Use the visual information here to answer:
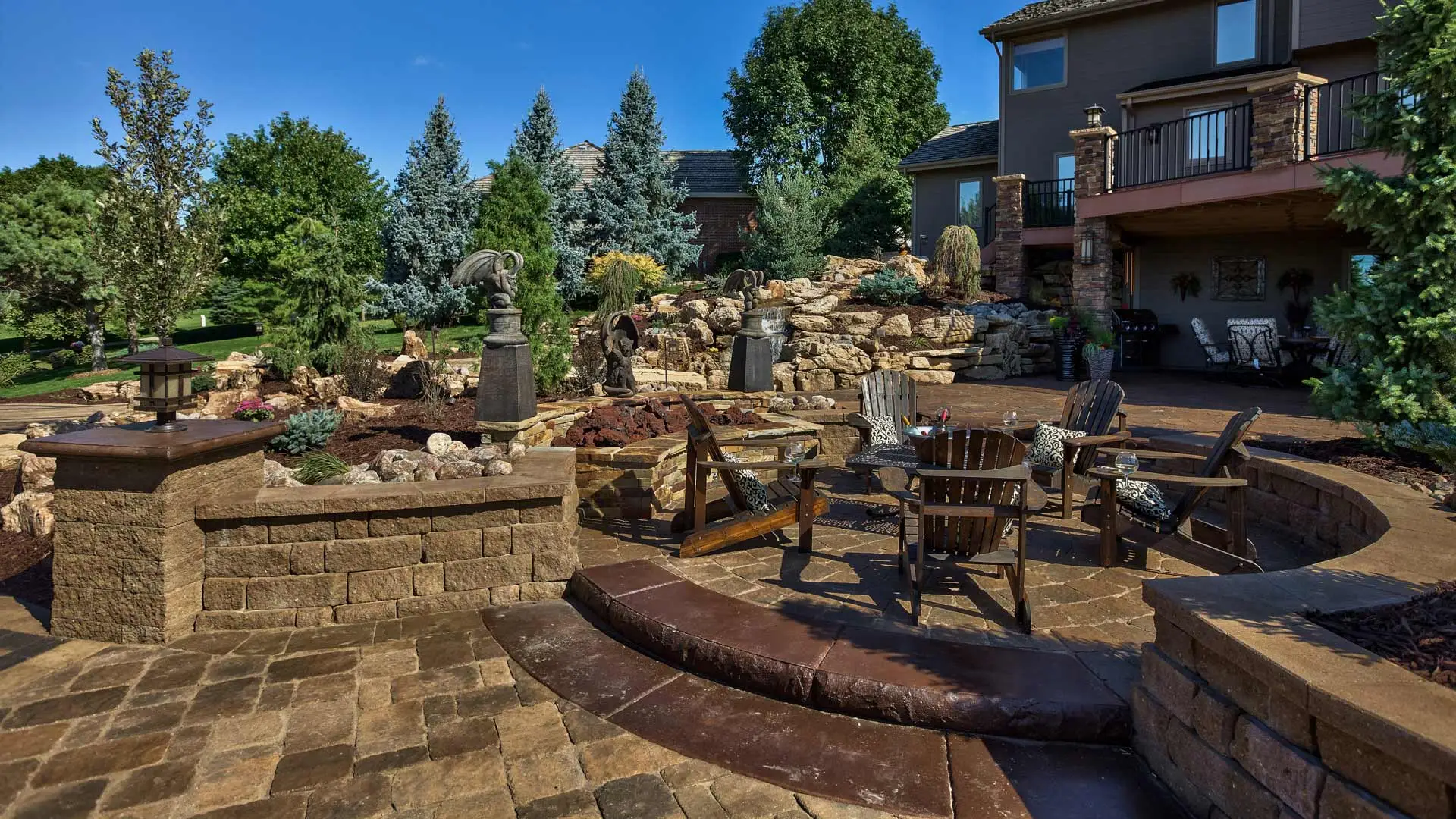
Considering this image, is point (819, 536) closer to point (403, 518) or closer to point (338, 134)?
point (403, 518)

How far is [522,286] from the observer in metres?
9.95

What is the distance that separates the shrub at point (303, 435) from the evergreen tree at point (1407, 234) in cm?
793

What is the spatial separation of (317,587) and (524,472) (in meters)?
1.25

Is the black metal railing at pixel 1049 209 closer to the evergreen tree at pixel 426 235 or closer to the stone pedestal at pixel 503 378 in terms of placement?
the stone pedestal at pixel 503 378

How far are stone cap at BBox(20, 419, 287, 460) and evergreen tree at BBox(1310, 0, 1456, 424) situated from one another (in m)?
7.19

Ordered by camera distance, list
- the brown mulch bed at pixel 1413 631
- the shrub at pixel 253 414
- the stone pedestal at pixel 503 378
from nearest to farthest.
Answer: the brown mulch bed at pixel 1413 631 → the stone pedestal at pixel 503 378 → the shrub at pixel 253 414

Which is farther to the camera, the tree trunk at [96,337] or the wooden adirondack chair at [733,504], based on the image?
the tree trunk at [96,337]

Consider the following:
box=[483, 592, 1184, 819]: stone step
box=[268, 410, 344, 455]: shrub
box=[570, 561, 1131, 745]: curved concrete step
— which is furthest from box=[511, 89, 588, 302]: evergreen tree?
box=[483, 592, 1184, 819]: stone step

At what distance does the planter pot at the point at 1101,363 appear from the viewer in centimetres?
1249

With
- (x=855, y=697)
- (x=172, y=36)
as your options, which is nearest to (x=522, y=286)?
(x=172, y=36)

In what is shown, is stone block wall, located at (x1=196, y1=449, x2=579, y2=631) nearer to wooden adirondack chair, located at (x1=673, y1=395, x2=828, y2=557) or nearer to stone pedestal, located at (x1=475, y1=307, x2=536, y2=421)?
wooden adirondack chair, located at (x1=673, y1=395, x2=828, y2=557)

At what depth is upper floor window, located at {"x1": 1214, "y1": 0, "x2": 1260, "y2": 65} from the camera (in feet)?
53.8

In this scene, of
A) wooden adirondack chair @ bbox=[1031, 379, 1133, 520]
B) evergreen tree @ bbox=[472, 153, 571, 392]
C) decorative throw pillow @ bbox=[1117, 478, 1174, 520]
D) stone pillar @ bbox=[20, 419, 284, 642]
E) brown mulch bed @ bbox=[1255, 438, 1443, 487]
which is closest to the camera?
stone pillar @ bbox=[20, 419, 284, 642]

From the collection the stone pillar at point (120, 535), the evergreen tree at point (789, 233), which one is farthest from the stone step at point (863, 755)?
the evergreen tree at point (789, 233)
